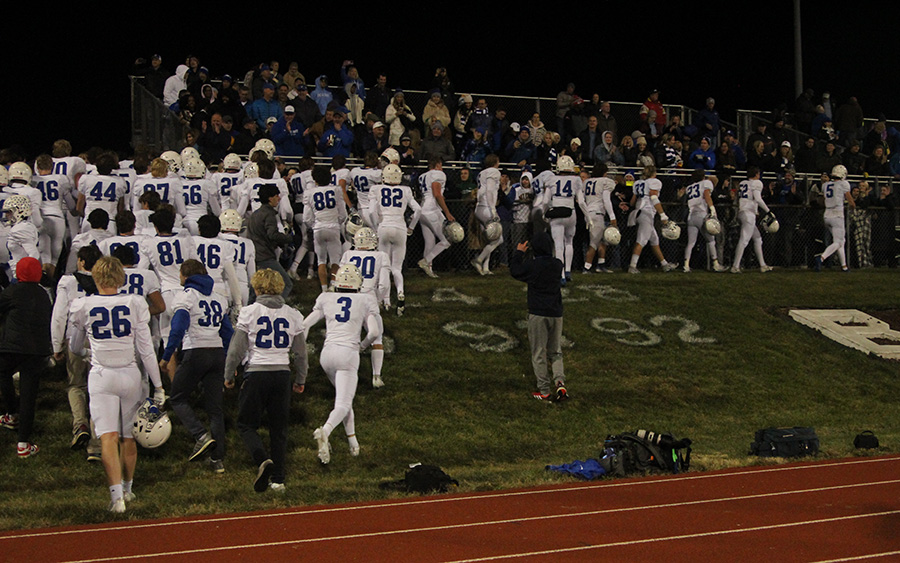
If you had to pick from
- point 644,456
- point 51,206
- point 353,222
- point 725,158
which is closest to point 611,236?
point 353,222

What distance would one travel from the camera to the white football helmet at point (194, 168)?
491 inches

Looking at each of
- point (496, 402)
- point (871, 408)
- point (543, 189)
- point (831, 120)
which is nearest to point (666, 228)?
point (543, 189)

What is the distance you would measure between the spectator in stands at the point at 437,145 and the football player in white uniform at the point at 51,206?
6545mm

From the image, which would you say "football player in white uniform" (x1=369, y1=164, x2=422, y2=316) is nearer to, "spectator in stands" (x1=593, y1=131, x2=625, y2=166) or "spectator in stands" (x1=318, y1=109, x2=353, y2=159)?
"spectator in stands" (x1=318, y1=109, x2=353, y2=159)

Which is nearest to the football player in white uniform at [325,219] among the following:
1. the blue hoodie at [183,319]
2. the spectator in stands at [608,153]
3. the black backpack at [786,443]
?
the blue hoodie at [183,319]

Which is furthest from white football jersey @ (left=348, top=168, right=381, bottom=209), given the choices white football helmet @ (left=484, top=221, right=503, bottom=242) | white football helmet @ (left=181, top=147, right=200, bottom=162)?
white football helmet @ (left=181, top=147, right=200, bottom=162)

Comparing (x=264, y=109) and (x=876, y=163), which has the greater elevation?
(x=264, y=109)

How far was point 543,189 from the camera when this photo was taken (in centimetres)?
1576

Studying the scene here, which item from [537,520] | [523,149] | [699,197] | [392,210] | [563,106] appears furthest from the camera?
[563,106]

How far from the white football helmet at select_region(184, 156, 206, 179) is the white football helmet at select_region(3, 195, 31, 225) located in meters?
2.08

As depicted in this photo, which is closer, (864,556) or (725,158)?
(864,556)

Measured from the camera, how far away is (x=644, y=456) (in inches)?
369

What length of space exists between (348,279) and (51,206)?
5.02 meters

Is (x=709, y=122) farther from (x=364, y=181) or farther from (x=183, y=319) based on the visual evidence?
(x=183, y=319)
